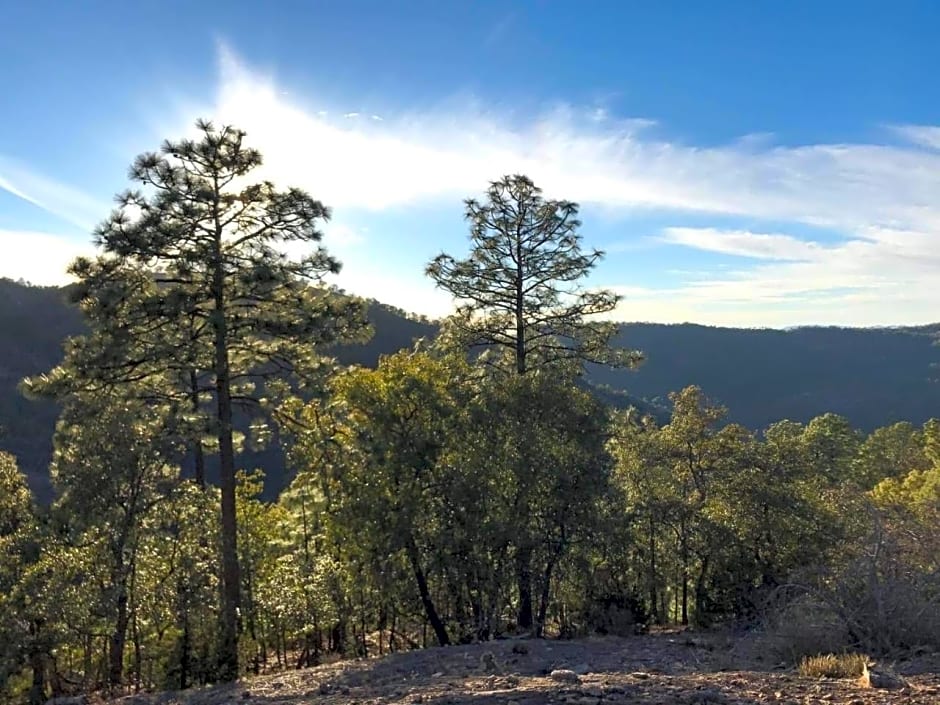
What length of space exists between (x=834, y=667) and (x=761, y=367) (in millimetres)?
193050

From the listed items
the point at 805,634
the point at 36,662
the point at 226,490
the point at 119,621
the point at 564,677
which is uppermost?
the point at 226,490

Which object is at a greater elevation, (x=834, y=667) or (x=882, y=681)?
(x=882, y=681)

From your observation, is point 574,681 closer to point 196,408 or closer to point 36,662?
point 196,408

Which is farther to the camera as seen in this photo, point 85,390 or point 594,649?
point 85,390

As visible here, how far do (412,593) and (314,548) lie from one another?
4.52 meters

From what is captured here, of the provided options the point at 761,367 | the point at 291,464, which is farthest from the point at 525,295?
the point at 761,367

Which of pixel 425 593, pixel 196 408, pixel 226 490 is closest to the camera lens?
pixel 425 593

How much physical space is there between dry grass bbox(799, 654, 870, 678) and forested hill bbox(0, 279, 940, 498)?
85.7m

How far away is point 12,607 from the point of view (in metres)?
Answer: 10.0

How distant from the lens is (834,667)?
6344mm

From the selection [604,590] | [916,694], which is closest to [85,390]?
[604,590]

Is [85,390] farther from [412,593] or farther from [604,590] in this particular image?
[604,590]

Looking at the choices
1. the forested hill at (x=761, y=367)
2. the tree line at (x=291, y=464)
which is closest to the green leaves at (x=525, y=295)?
the tree line at (x=291, y=464)

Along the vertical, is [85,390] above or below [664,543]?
above
